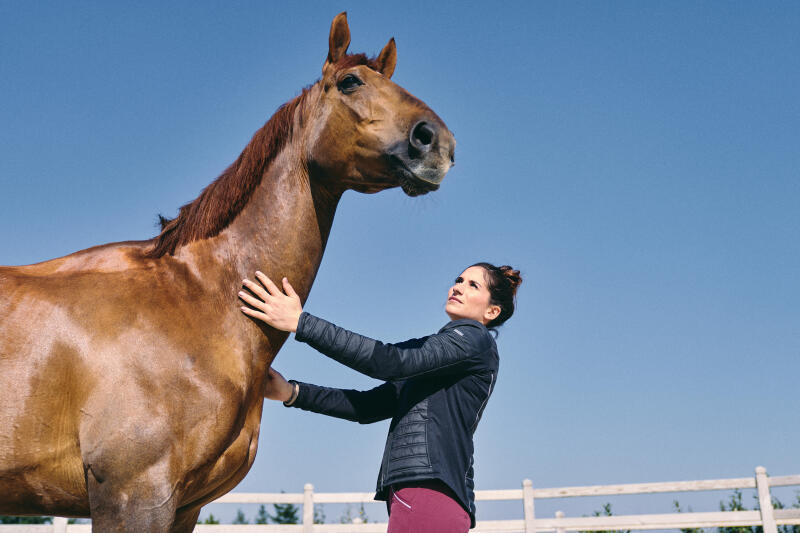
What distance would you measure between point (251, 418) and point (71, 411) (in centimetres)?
70

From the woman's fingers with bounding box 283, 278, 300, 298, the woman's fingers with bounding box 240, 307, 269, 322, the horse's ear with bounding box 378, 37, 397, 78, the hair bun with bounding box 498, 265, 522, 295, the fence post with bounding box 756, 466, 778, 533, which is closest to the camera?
the woman's fingers with bounding box 240, 307, 269, 322

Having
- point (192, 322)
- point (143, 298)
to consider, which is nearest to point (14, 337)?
point (143, 298)

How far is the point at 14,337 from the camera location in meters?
2.54

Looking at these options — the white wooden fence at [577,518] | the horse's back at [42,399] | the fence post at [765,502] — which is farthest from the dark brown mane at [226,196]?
the fence post at [765,502]

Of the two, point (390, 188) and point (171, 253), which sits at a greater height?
point (390, 188)

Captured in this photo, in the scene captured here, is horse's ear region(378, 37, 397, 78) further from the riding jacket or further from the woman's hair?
the riding jacket

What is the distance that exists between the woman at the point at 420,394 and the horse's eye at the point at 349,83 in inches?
36.9

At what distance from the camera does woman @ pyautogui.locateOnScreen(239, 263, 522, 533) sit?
2.94 metres

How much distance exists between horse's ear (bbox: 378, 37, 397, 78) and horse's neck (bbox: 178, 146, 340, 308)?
2.24 feet

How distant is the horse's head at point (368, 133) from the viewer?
2926 mm

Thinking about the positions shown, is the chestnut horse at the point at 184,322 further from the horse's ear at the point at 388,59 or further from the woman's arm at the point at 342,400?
the woman's arm at the point at 342,400

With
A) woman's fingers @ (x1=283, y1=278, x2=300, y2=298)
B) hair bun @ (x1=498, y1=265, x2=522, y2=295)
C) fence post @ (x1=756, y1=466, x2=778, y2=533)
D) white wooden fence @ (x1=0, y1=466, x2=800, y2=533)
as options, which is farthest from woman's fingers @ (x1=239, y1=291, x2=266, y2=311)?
fence post @ (x1=756, y1=466, x2=778, y2=533)

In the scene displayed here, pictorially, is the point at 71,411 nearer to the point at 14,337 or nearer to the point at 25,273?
the point at 14,337

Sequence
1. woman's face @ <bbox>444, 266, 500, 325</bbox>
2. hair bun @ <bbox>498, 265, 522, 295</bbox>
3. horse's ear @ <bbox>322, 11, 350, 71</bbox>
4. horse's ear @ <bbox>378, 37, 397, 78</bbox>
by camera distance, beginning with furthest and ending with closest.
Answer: hair bun @ <bbox>498, 265, 522, 295</bbox> → woman's face @ <bbox>444, 266, 500, 325</bbox> → horse's ear @ <bbox>378, 37, 397, 78</bbox> → horse's ear @ <bbox>322, 11, 350, 71</bbox>
